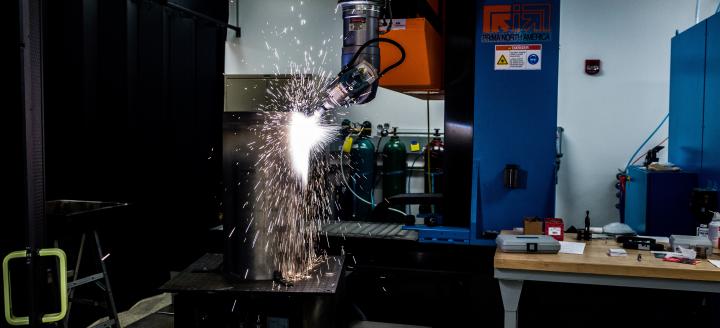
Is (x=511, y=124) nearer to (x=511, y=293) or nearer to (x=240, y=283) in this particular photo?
(x=511, y=293)

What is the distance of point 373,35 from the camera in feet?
8.27

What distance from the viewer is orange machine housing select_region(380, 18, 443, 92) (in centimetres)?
270

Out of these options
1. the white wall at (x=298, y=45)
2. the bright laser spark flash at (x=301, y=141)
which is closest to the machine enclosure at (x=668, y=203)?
the bright laser spark flash at (x=301, y=141)

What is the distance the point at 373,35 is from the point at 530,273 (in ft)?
3.96

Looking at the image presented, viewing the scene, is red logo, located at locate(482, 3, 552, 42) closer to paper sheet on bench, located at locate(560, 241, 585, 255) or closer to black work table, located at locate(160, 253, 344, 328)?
paper sheet on bench, located at locate(560, 241, 585, 255)

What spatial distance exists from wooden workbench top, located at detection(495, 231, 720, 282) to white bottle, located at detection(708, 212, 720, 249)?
0.52 ft

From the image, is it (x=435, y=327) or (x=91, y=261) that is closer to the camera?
(x=435, y=327)

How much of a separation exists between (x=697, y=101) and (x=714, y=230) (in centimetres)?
89

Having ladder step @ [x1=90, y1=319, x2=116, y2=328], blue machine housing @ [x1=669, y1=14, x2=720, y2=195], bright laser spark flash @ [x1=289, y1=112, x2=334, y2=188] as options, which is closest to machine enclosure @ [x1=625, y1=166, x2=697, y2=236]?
blue machine housing @ [x1=669, y1=14, x2=720, y2=195]

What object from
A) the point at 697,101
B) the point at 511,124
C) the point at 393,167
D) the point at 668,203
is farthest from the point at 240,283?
the point at 393,167

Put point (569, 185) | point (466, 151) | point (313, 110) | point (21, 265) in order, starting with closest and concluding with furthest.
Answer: point (313, 110) → point (21, 265) → point (466, 151) → point (569, 185)

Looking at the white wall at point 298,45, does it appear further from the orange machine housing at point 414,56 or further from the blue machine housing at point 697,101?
the orange machine housing at point 414,56

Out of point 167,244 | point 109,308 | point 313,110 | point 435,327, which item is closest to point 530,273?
point 435,327

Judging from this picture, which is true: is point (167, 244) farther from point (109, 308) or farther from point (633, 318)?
point (633, 318)
